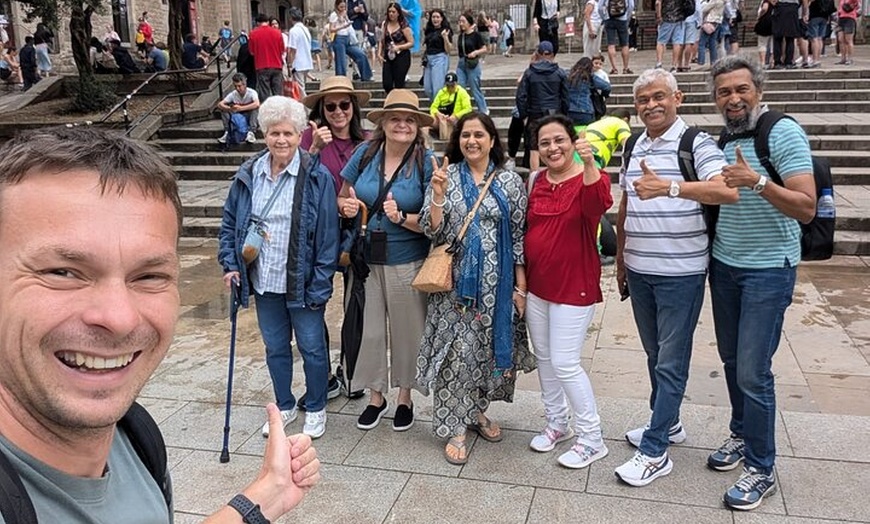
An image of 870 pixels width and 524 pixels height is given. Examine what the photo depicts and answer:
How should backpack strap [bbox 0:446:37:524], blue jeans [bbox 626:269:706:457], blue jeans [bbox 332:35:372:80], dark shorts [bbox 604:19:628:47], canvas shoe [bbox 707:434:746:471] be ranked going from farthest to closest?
blue jeans [bbox 332:35:372:80] < dark shorts [bbox 604:19:628:47] < canvas shoe [bbox 707:434:746:471] < blue jeans [bbox 626:269:706:457] < backpack strap [bbox 0:446:37:524]

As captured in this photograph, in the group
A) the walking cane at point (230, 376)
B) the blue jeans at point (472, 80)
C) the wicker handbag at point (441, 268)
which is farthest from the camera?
the blue jeans at point (472, 80)

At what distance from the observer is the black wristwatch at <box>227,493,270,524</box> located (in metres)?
1.28

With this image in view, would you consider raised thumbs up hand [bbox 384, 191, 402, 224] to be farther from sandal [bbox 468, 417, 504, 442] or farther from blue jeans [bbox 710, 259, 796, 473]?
blue jeans [bbox 710, 259, 796, 473]

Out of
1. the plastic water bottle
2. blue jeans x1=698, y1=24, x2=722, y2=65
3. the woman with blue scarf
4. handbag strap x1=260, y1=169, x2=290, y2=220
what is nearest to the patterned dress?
the woman with blue scarf

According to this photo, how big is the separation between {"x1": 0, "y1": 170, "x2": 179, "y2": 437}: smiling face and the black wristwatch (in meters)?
0.32

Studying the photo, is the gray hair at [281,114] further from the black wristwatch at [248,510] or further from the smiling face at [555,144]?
the black wristwatch at [248,510]

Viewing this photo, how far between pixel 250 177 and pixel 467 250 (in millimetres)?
1288

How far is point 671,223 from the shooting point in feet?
10.8

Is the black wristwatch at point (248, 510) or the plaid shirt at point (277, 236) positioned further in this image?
the plaid shirt at point (277, 236)

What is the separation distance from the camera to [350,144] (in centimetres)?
450

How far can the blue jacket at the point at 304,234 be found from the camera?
12.6ft

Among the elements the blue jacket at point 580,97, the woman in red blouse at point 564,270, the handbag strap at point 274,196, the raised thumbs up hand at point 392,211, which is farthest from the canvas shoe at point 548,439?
the blue jacket at point 580,97

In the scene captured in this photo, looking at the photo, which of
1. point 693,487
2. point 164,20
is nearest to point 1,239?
point 693,487

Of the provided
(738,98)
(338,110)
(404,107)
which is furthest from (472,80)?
(738,98)
